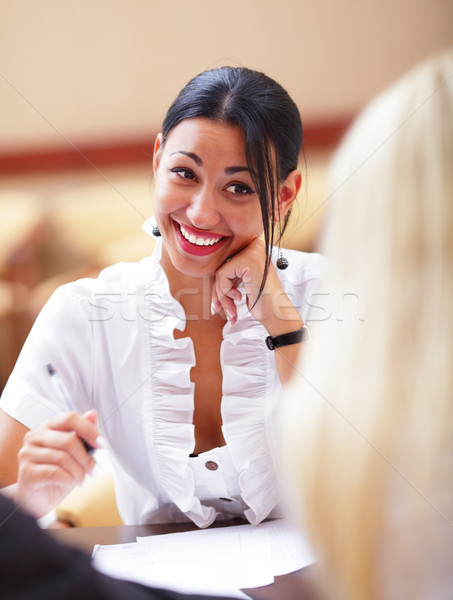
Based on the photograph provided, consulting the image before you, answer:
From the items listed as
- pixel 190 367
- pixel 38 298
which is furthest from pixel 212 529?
pixel 38 298

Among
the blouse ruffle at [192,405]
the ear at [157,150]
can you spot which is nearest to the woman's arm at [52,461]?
the blouse ruffle at [192,405]

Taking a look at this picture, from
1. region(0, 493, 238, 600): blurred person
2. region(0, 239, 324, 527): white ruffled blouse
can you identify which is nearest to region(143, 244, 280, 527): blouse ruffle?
region(0, 239, 324, 527): white ruffled blouse

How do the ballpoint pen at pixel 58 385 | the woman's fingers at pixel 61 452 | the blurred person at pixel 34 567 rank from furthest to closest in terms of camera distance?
the ballpoint pen at pixel 58 385, the woman's fingers at pixel 61 452, the blurred person at pixel 34 567

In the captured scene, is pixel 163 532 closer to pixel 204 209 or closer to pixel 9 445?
pixel 9 445

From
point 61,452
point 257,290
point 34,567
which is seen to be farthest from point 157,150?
point 34,567

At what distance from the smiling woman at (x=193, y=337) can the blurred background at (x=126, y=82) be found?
3cm

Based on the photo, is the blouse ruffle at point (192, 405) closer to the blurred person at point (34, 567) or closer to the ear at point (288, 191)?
the ear at point (288, 191)

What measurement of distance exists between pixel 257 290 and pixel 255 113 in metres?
0.15

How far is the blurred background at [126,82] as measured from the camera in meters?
0.50

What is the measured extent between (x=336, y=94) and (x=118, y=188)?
0.21 meters

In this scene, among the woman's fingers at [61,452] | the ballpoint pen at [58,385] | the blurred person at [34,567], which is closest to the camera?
the blurred person at [34,567]

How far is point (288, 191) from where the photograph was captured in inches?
19.2

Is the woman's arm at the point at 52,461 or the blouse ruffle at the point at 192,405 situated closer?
the woman's arm at the point at 52,461

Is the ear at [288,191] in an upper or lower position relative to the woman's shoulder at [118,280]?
upper
